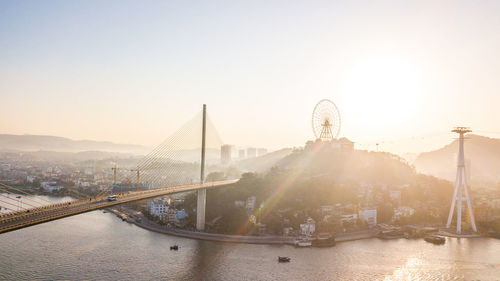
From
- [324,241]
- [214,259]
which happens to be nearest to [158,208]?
[214,259]

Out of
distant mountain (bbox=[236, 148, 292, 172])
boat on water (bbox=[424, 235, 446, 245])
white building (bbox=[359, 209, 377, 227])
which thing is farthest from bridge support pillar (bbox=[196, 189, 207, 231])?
distant mountain (bbox=[236, 148, 292, 172])

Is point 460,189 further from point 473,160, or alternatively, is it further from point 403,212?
point 473,160

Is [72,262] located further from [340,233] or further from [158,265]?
[340,233]

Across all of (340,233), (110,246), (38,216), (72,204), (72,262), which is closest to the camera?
(38,216)

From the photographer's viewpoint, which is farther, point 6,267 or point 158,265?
point 158,265

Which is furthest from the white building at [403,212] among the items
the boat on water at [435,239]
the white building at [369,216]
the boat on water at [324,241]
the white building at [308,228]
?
the boat on water at [324,241]

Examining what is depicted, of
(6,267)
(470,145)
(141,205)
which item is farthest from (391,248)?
(470,145)
